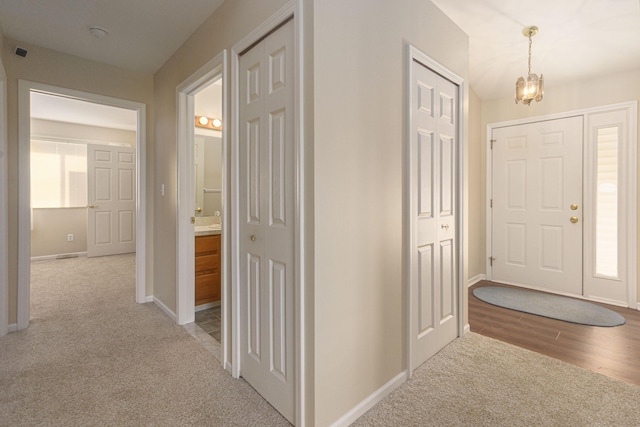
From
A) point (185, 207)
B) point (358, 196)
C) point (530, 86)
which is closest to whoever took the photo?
point (358, 196)

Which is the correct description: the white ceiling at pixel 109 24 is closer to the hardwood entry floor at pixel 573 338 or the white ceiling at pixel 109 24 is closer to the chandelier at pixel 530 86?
the chandelier at pixel 530 86

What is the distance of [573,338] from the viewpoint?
2.52 m

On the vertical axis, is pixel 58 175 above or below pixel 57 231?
above

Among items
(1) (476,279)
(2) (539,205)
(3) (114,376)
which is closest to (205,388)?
(3) (114,376)

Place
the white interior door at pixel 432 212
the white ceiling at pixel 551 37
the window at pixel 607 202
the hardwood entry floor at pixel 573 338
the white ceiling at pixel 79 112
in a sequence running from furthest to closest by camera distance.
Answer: the white ceiling at pixel 79 112
the window at pixel 607 202
the white ceiling at pixel 551 37
the hardwood entry floor at pixel 573 338
the white interior door at pixel 432 212

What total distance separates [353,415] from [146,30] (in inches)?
126

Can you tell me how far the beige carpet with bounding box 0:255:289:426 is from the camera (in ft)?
5.37

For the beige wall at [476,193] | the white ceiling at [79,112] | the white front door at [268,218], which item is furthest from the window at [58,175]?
the beige wall at [476,193]

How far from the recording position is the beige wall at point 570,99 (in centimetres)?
323

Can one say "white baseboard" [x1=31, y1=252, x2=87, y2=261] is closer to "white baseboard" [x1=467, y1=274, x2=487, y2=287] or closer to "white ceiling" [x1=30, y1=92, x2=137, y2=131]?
→ "white ceiling" [x1=30, y1=92, x2=137, y2=131]

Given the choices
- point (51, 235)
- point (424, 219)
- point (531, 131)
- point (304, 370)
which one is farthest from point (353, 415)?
point (51, 235)

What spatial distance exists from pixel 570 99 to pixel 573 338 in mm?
2727

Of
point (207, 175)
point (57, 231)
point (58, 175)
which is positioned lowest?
point (57, 231)

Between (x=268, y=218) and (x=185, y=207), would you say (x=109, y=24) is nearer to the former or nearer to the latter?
(x=185, y=207)
